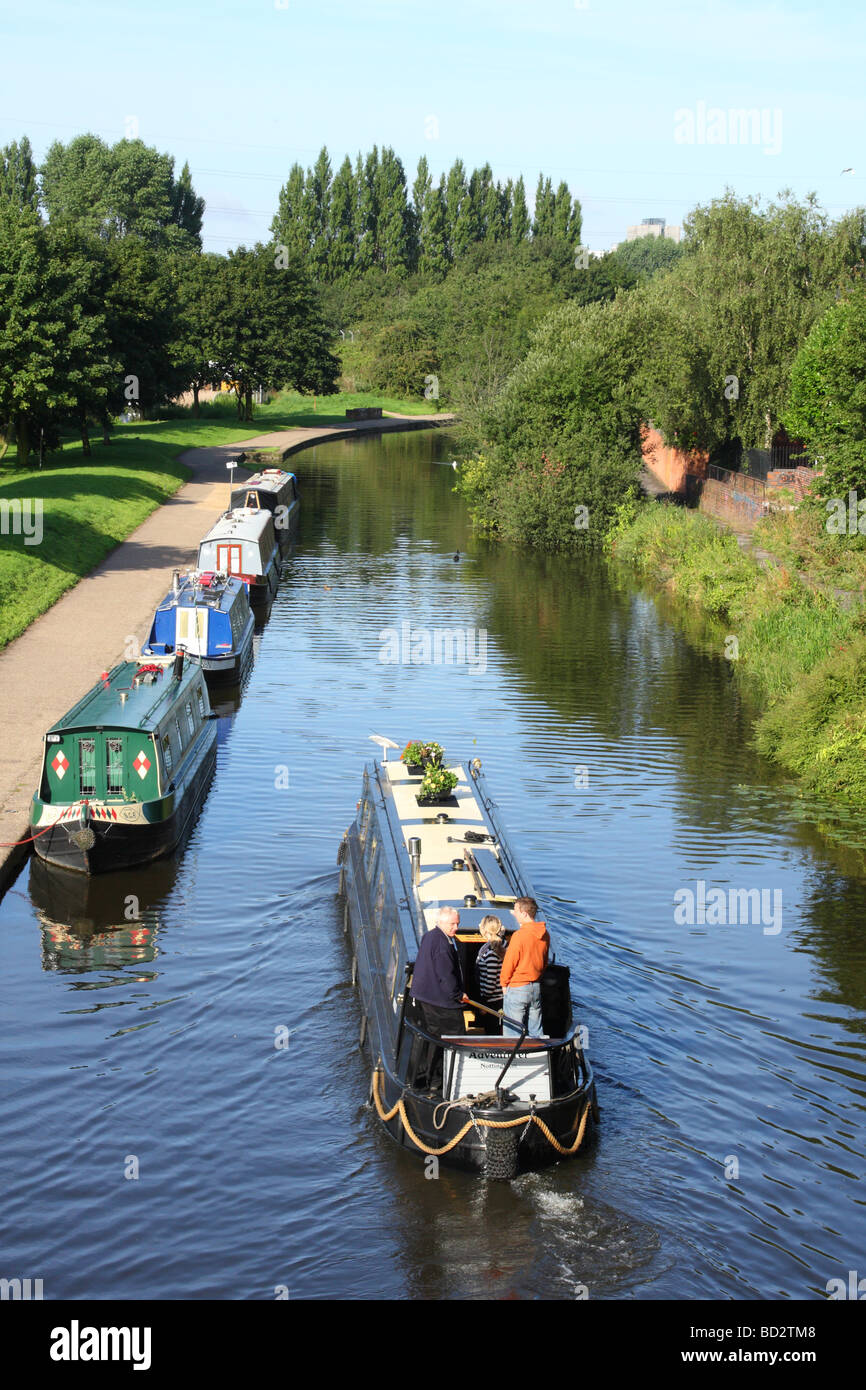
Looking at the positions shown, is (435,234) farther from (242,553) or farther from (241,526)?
(242,553)

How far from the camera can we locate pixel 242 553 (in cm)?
3828

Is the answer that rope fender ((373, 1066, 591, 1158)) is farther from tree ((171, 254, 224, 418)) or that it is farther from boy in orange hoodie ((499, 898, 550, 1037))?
tree ((171, 254, 224, 418))

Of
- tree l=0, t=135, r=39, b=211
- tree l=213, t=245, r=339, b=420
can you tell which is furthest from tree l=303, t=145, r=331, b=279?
tree l=213, t=245, r=339, b=420

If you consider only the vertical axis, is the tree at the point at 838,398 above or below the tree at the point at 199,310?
below

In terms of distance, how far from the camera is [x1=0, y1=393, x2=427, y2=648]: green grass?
112 feet

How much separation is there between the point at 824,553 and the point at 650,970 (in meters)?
19.2

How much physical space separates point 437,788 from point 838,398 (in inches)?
811

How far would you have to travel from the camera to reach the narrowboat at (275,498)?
156ft

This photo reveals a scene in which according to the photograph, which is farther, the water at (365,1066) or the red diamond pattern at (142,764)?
the red diamond pattern at (142,764)

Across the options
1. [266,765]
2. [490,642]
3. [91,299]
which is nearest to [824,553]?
[490,642]

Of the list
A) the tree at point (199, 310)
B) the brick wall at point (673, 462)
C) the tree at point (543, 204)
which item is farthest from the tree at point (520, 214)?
the brick wall at point (673, 462)

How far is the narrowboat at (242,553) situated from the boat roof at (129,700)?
13483 mm

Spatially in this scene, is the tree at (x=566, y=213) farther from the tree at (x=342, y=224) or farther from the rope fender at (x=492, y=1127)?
the rope fender at (x=492, y=1127)

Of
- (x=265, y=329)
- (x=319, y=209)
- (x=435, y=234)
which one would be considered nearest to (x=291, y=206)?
(x=319, y=209)
